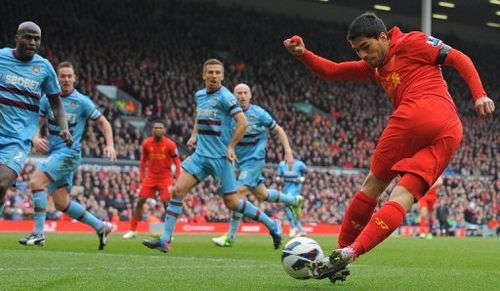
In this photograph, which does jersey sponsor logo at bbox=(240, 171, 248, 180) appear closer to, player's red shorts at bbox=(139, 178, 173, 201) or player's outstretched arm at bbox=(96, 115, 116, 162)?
player's red shorts at bbox=(139, 178, 173, 201)

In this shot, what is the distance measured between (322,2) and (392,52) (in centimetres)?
3977

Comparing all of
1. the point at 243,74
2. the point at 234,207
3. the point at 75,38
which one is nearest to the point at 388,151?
the point at 234,207

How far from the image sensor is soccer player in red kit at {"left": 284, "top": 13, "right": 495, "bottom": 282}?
20.1 feet

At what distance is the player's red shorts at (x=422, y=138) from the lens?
6.24m

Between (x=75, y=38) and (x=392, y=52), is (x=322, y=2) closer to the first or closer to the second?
(x=75, y=38)

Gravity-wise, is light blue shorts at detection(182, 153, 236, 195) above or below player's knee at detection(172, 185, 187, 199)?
above

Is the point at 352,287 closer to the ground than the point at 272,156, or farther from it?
farther from it

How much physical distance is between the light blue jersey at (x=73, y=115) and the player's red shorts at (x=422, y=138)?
6.58m

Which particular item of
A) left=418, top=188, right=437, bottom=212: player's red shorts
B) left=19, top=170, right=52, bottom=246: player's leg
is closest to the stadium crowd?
left=418, top=188, right=437, bottom=212: player's red shorts

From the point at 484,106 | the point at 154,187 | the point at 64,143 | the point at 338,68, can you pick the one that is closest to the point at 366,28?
the point at 338,68

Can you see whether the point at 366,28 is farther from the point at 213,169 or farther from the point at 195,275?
the point at 213,169

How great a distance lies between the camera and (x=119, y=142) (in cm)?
2981

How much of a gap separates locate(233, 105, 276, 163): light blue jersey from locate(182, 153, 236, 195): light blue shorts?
111 inches

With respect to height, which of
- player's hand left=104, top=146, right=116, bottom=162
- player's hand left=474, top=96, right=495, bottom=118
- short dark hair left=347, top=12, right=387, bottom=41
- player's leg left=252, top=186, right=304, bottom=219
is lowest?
player's leg left=252, top=186, right=304, bottom=219
